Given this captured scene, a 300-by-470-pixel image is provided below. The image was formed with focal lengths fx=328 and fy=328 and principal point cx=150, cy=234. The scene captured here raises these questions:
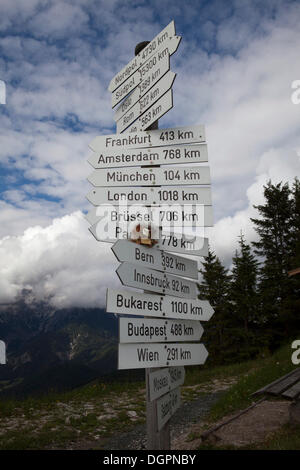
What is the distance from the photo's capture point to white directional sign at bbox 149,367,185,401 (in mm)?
3205

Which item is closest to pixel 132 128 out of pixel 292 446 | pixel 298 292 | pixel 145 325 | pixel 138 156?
pixel 138 156

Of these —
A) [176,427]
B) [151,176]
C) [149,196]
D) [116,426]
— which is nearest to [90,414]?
[116,426]

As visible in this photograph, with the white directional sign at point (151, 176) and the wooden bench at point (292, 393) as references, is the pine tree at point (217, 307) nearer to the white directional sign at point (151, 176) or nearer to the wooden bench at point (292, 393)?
the wooden bench at point (292, 393)

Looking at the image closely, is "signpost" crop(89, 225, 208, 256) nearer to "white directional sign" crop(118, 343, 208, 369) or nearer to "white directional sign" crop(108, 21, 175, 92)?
"white directional sign" crop(118, 343, 208, 369)

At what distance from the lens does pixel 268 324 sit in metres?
30.8

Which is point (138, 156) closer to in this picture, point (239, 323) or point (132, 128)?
point (132, 128)

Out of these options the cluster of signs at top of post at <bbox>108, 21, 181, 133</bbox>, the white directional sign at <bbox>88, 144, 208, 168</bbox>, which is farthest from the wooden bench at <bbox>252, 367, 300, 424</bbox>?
the cluster of signs at top of post at <bbox>108, 21, 181, 133</bbox>

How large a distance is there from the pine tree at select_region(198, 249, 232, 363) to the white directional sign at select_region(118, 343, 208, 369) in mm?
28610

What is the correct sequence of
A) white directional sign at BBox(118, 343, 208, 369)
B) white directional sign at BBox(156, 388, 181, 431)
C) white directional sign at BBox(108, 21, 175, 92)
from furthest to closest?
white directional sign at BBox(108, 21, 175, 92) → white directional sign at BBox(156, 388, 181, 431) → white directional sign at BBox(118, 343, 208, 369)

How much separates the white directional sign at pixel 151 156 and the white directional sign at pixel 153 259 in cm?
111

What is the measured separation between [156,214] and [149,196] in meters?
0.24

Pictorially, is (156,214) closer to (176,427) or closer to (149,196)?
(149,196)

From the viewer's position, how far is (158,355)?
3.30 m

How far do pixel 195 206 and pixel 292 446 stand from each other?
3759 millimetres
